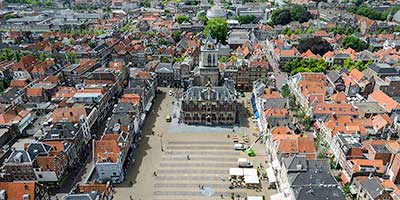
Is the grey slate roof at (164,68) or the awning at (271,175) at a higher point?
the grey slate roof at (164,68)

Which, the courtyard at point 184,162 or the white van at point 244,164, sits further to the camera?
the white van at point 244,164

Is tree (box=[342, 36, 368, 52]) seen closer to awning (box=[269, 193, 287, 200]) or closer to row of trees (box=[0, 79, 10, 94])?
awning (box=[269, 193, 287, 200])

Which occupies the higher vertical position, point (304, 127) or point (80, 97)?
point (80, 97)

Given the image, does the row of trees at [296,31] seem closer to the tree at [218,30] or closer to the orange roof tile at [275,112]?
the tree at [218,30]

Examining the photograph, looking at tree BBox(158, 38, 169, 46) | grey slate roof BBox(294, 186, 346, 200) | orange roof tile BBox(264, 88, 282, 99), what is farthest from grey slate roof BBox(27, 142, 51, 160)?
tree BBox(158, 38, 169, 46)

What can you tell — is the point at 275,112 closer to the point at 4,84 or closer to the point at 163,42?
the point at 163,42

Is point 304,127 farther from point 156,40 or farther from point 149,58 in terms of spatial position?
point 156,40

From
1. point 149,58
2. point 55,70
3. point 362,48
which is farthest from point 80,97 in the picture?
point 362,48

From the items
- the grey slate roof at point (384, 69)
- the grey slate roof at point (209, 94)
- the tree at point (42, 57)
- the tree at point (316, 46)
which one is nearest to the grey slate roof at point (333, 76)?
the grey slate roof at point (384, 69)
